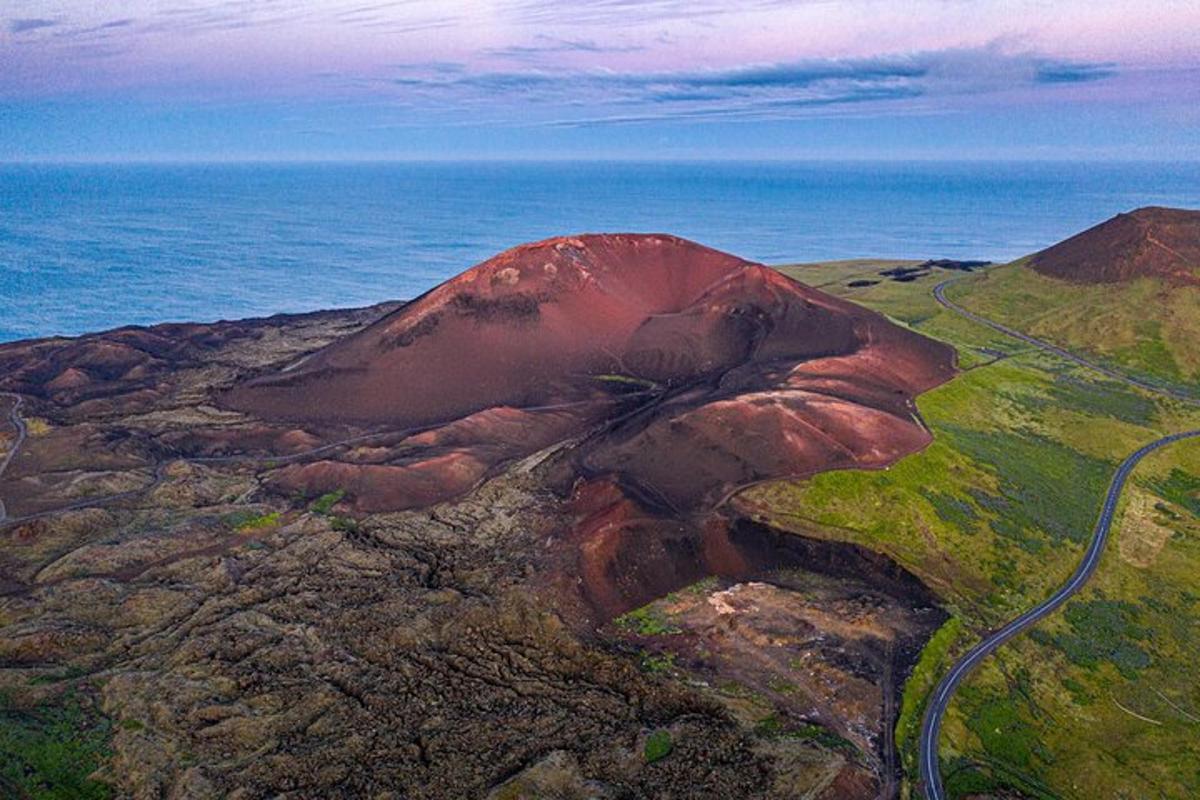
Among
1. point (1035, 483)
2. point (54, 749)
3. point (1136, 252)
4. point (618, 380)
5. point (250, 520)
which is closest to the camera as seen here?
point (54, 749)

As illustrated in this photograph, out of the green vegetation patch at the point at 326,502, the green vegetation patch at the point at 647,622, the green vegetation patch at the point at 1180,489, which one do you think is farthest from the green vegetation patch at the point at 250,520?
the green vegetation patch at the point at 1180,489

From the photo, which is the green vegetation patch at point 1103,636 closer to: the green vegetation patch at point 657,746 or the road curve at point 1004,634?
the road curve at point 1004,634

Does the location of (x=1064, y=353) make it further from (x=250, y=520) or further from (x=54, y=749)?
(x=54, y=749)

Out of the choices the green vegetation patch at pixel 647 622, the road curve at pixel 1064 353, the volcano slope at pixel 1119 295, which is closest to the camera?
the green vegetation patch at pixel 647 622

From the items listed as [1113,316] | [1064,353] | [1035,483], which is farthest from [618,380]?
[1113,316]

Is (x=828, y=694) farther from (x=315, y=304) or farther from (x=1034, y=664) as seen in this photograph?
(x=315, y=304)

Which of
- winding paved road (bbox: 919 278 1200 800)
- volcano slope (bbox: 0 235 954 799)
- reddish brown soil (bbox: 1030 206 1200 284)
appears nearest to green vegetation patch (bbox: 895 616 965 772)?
winding paved road (bbox: 919 278 1200 800)
